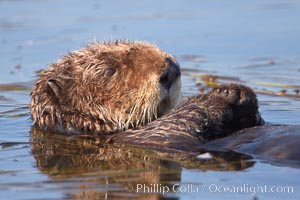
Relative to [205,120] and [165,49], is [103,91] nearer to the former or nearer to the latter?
[205,120]

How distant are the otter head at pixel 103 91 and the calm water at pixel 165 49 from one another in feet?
0.69

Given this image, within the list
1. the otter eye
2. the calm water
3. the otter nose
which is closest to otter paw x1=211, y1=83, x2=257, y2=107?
the otter nose

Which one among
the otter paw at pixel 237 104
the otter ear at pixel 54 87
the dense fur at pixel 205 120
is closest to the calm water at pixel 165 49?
the dense fur at pixel 205 120

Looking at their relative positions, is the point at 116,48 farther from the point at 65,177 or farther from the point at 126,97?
the point at 65,177

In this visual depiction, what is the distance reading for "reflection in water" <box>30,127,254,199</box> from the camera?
4938 millimetres

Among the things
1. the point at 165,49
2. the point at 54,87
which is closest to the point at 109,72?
the point at 54,87

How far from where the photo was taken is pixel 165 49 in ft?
35.6

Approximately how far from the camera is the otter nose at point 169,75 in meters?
6.09

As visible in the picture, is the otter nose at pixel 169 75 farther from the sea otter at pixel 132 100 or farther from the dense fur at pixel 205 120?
the dense fur at pixel 205 120

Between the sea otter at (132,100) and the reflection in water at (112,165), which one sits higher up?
the sea otter at (132,100)

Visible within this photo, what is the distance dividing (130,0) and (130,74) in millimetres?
8575

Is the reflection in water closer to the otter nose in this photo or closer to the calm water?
the calm water

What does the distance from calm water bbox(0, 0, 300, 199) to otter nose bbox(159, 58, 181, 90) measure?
60cm

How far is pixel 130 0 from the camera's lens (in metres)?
14.8
